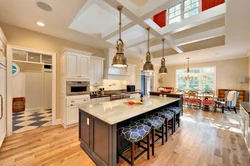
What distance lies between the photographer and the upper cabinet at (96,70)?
435 centimetres

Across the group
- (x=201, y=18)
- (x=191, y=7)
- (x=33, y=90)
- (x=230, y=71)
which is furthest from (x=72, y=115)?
(x=230, y=71)

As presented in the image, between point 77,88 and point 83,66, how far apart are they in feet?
2.49

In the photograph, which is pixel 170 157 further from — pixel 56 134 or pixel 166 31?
pixel 166 31

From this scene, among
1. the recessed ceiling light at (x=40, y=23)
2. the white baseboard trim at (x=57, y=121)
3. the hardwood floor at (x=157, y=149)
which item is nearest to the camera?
the hardwood floor at (x=157, y=149)

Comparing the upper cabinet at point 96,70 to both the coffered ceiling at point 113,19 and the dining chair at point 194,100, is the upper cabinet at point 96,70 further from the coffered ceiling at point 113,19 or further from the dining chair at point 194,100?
the dining chair at point 194,100

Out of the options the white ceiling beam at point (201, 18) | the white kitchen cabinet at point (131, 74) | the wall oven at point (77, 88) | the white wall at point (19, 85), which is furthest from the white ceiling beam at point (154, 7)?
the white wall at point (19, 85)

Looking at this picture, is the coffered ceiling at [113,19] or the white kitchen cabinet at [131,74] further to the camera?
the white kitchen cabinet at [131,74]

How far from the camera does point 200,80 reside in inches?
285

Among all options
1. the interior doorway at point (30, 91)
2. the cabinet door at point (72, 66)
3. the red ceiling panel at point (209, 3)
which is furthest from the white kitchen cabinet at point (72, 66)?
the red ceiling panel at point (209, 3)

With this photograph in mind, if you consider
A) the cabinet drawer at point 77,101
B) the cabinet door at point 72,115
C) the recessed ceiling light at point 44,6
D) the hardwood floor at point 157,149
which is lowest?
the hardwood floor at point 157,149

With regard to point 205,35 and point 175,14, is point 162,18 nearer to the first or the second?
point 175,14

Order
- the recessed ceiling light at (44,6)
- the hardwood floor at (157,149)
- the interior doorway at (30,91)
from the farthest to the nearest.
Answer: the interior doorway at (30,91) < the recessed ceiling light at (44,6) < the hardwood floor at (157,149)

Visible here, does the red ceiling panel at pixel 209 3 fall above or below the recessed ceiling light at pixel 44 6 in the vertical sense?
above

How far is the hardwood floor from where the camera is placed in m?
1.97
